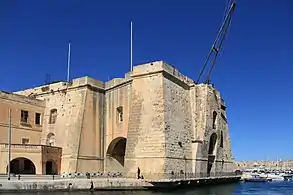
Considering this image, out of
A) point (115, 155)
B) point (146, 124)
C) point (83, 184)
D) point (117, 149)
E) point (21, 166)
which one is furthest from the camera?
point (117, 149)

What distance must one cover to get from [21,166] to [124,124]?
31.4 ft

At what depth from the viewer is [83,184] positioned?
2244cm

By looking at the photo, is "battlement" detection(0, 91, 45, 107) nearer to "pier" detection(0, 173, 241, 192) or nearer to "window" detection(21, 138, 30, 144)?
"window" detection(21, 138, 30, 144)

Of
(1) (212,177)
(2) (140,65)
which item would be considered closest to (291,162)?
(1) (212,177)

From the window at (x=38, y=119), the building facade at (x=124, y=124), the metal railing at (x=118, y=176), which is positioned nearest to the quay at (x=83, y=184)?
the metal railing at (x=118, y=176)

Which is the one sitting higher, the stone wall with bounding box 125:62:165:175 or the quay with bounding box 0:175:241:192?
the stone wall with bounding box 125:62:165:175

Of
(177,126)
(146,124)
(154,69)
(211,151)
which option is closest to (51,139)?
(146,124)

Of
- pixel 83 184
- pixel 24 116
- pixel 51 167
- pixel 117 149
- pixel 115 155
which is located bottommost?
pixel 83 184

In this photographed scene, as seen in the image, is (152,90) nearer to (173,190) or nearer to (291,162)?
(173,190)

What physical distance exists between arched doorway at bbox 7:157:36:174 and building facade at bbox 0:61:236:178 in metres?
0.26

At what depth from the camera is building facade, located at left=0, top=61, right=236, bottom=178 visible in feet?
87.3

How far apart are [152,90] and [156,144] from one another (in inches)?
162

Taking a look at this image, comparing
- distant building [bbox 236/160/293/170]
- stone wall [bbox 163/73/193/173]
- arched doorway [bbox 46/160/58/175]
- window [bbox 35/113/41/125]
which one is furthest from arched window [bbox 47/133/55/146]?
distant building [bbox 236/160/293/170]

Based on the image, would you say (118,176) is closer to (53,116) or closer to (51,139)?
(51,139)
